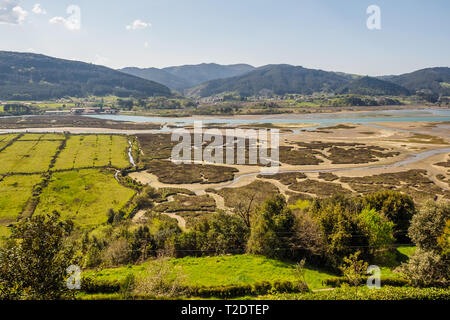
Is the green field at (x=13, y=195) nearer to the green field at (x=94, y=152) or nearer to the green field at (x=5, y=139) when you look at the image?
the green field at (x=94, y=152)

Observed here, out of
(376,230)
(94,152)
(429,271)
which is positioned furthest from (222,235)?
(94,152)

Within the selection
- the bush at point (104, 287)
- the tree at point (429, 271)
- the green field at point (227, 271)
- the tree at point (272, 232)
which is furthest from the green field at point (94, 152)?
the tree at point (429, 271)

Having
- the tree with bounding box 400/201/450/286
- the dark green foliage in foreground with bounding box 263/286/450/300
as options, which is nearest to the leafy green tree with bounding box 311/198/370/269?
the tree with bounding box 400/201/450/286
